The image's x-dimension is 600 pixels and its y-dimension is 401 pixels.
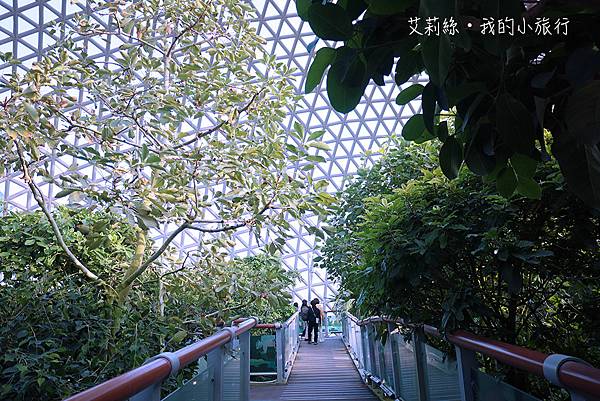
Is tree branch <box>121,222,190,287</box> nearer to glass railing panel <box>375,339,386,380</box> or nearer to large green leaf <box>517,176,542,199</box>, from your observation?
large green leaf <box>517,176,542,199</box>

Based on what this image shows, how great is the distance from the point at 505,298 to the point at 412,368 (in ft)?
5.13

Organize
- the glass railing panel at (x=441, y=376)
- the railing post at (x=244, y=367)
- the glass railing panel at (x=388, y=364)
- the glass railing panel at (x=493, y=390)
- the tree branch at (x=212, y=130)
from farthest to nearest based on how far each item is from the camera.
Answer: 1. the glass railing panel at (x=388, y=364)
2. the railing post at (x=244, y=367)
3. the tree branch at (x=212, y=130)
4. the glass railing panel at (x=441, y=376)
5. the glass railing panel at (x=493, y=390)

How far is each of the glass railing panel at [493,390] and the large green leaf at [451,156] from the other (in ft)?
3.17

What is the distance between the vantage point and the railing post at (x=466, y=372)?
2.35 meters

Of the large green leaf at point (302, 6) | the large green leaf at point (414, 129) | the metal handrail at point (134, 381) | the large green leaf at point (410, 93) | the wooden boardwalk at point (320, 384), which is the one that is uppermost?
the large green leaf at point (302, 6)

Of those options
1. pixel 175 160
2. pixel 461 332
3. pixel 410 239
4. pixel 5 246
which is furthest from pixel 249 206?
pixel 5 246

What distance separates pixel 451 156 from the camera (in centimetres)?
155

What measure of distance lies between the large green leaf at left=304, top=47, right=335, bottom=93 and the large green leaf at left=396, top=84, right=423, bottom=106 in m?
0.36

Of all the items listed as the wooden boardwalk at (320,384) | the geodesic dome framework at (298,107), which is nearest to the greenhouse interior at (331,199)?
the wooden boardwalk at (320,384)

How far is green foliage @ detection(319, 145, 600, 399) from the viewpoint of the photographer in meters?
2.48

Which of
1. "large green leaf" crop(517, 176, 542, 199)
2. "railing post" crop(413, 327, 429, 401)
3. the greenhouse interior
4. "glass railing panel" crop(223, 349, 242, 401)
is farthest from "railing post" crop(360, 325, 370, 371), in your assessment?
"large green leaf" crop(517, 176, 542, 199)

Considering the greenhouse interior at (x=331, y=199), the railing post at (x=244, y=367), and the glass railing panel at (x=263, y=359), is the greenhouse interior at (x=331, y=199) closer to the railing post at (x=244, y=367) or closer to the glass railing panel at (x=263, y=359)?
the railing post at (x=244, y=367)

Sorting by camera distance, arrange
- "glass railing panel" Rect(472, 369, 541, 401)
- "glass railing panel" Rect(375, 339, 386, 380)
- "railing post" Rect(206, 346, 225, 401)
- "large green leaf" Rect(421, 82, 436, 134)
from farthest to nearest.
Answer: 1. "glass railing panel" Rect(375, 339, 386, 380)
2. "railing post" Rect(206, 346, 225, 401)
3. "glass railing panel" Rect(472, 369, 541, 401)
4. "large green leaf" Rect(421, 82, 436, 134)

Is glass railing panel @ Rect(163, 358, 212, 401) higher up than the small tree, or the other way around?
the small tree
